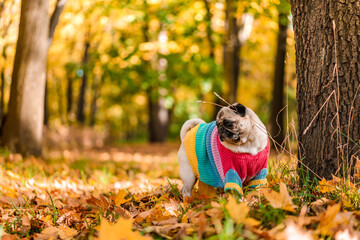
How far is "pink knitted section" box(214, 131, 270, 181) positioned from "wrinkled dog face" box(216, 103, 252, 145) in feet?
0.35

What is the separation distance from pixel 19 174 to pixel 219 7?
825 centimetres

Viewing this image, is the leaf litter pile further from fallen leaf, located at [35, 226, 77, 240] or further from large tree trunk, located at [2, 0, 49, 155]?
A: large tree trunk, located at [2, 0, 49, 155]

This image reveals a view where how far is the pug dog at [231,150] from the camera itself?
2.45 metres

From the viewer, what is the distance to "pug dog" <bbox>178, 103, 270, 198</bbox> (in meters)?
2.45

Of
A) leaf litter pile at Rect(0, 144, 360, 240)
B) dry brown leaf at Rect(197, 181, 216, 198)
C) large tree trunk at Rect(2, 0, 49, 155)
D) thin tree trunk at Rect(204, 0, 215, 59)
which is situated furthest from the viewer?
thin tree trunk at Rect(204, 0, 215, 59)

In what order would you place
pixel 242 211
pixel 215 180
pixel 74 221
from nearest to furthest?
pixel 242 211, pixel 74 221, pixel 215 180

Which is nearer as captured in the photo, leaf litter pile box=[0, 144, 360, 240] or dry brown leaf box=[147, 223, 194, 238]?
leaf litter pile box=[0, 144, 360, 240]

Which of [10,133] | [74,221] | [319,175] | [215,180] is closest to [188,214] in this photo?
[215,180]

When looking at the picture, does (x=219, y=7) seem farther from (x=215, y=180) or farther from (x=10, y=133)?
(x=215, y=180)

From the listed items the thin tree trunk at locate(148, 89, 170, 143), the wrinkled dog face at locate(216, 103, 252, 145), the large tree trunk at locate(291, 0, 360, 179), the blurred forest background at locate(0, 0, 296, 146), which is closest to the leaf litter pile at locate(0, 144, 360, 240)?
the large tree trunk at locate(291, 0, 360, 179)

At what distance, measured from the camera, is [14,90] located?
6348 mm

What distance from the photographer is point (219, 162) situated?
2.61 metres

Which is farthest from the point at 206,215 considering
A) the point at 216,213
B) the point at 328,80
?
the point at 328,80

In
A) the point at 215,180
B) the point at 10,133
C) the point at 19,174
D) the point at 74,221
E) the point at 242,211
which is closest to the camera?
the point at 242,211
